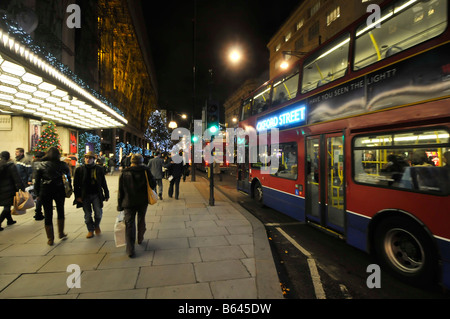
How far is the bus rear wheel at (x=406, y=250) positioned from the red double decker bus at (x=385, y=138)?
0.01m

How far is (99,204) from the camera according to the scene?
5.16m

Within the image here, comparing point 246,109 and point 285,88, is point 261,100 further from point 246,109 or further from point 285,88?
point 285,88

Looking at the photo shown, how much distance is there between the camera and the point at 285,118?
6582 mm

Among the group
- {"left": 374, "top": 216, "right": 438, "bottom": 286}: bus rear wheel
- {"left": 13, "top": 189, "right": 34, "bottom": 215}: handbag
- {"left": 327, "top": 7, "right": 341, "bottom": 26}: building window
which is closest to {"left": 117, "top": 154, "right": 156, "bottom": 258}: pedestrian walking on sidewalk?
{"left": 13, "top": 189, "right": 34, "bottom": 215}: handbag

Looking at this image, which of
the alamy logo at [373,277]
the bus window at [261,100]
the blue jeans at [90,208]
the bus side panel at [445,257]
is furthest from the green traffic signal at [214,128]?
the bus side panel at [445,257]

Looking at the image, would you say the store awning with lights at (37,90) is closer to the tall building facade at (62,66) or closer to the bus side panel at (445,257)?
the tall building facade at (62,66)

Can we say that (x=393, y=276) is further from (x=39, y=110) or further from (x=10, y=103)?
(x=39, y=110)

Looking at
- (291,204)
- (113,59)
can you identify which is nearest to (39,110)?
(291,204)

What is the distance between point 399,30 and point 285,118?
3231mm

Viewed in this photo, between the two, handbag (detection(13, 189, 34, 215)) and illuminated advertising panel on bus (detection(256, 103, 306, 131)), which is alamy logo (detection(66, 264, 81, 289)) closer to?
handbag (detection(13, 189, 34, 215))

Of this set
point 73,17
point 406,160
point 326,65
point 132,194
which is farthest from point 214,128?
point 73,17

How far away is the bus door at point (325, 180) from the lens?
4.88 meters

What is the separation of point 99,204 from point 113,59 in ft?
94.9

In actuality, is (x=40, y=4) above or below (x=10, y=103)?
above
